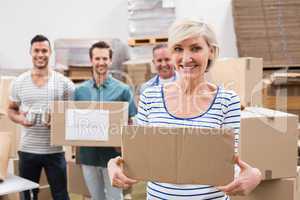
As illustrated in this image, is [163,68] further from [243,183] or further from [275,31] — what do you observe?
[243,183]

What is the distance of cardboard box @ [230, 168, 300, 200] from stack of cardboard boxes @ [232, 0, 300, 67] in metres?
1.77

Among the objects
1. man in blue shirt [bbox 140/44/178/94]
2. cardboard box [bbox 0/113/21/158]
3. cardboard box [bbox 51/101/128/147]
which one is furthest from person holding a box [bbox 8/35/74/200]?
man in blue shirt [bbox 140/44/178/94]

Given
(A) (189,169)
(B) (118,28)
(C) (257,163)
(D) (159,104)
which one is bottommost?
(C) (257,163)

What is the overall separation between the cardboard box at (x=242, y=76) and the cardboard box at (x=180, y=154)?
1687mm

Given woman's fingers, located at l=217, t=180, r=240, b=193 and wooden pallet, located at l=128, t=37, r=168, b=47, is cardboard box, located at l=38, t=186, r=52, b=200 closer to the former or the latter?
wooden pallet, located at l=128, t=37, r=168, b=47

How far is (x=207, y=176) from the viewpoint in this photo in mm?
1156

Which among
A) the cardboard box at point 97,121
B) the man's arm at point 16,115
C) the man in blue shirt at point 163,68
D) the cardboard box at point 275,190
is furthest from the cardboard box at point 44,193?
the cardboard box at point 275,190

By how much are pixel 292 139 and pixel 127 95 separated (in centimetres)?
97

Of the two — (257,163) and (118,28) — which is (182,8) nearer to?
(118,28)

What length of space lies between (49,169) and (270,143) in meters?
1.41

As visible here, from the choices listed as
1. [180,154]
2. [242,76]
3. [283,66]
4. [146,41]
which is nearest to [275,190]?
[242,76]

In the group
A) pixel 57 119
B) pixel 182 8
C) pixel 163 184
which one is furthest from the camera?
pixel 182 8

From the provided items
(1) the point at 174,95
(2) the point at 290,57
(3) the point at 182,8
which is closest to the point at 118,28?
(3) the point at 182,8

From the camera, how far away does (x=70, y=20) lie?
4.75m
